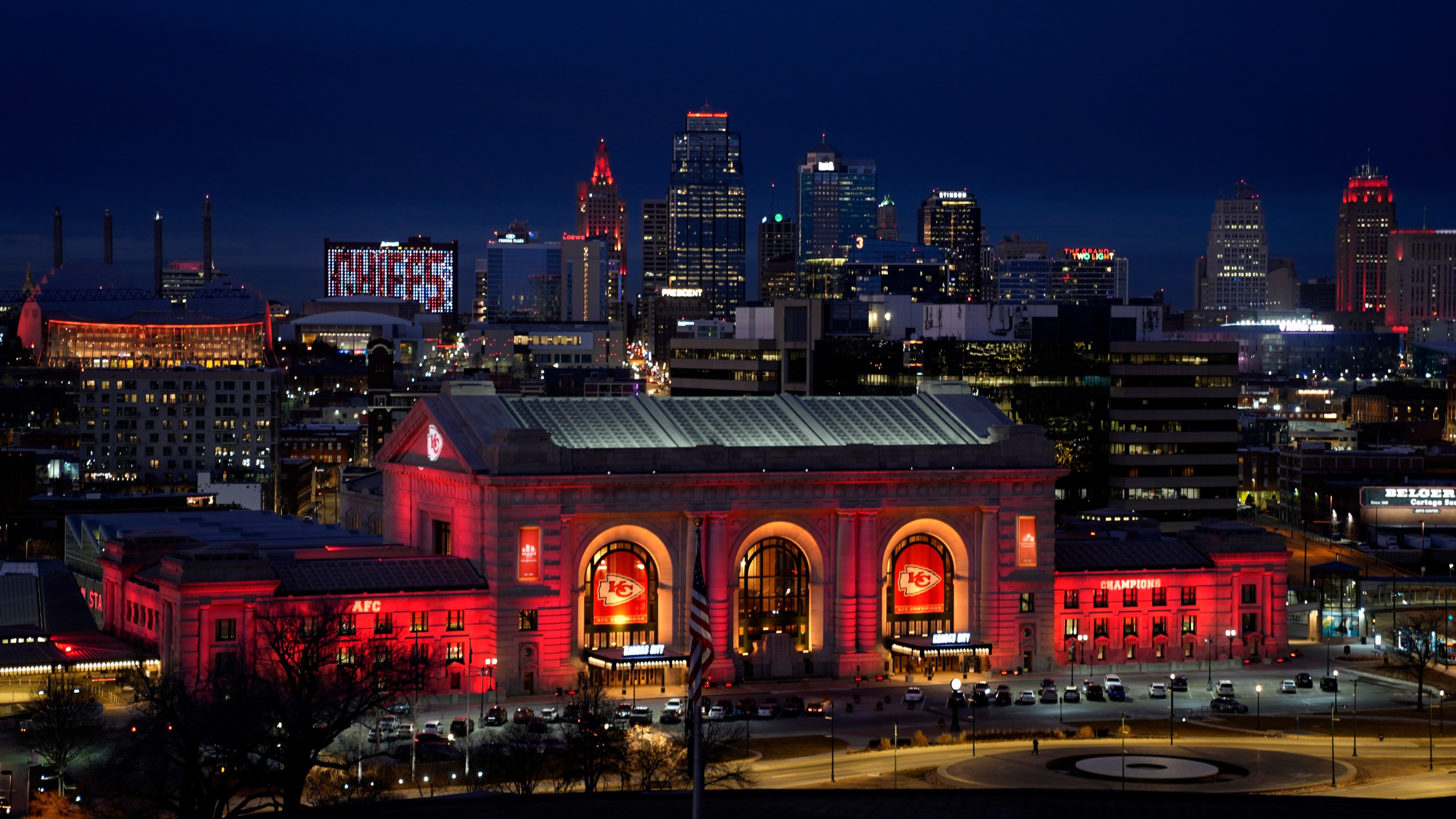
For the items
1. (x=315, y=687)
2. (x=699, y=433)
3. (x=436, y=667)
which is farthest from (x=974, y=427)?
(x=315, y=687)

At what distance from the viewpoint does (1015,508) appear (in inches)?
6176

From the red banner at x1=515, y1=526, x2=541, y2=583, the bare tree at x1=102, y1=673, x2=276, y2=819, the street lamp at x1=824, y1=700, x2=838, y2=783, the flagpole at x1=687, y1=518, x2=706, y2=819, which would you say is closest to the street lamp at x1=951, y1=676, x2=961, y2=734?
the street lamp at x1=824, y1=700, x2=838, y2=783

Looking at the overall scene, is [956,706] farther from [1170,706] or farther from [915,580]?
[915,580]

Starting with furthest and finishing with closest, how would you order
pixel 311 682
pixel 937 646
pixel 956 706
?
pixel 937 646 < pixel 956 706 < pixel 311 682

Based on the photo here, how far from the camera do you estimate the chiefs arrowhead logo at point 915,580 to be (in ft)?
513

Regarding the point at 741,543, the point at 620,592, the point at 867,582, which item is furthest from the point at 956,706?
the point at 620,592

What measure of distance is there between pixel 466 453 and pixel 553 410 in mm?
9784

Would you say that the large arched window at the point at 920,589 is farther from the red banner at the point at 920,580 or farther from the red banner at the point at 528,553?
the red banner at the point at 528,553

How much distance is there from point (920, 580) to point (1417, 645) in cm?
3755

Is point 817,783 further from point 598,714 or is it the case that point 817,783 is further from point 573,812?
point 573,812

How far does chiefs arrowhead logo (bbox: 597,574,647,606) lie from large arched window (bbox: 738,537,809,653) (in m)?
7.69

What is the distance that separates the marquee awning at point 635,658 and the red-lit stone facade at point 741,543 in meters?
0.28

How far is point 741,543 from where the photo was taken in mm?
150875

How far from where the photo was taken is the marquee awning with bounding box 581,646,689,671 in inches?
5674
